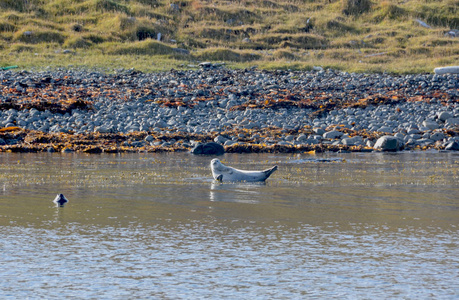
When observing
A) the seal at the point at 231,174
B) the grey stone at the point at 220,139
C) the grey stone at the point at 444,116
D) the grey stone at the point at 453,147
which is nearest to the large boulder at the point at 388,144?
the grey stone at the point at 453,147

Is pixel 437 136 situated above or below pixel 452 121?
below

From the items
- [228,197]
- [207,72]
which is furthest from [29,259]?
[207,72]

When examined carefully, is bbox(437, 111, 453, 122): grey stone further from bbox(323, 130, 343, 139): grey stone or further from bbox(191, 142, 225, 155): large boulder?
bbox(191, 142, 225, 155): large boulder

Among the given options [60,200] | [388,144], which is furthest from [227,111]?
[60,200]

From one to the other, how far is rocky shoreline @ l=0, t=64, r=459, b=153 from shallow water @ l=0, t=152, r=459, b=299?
21.1 feet

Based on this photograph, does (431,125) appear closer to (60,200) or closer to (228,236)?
(60,200)

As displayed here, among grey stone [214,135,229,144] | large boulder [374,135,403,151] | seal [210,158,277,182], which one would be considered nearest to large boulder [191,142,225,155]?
grey stone [214,135,229,144]

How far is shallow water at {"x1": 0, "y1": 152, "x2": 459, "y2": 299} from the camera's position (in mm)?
5879

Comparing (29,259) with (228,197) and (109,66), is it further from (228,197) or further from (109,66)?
→ (109,66)

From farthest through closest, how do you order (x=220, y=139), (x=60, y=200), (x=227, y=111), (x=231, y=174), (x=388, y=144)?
1. (x=227, y=111)
2. (x=220, y=139)
3. (x=388, y=144)
4. (x=231, y=174)
5. (x=60, y=200)

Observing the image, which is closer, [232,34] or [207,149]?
[207,149]

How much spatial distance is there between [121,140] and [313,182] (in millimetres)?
9188

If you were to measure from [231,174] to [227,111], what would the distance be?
1175 cm

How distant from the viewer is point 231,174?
42.3ft
